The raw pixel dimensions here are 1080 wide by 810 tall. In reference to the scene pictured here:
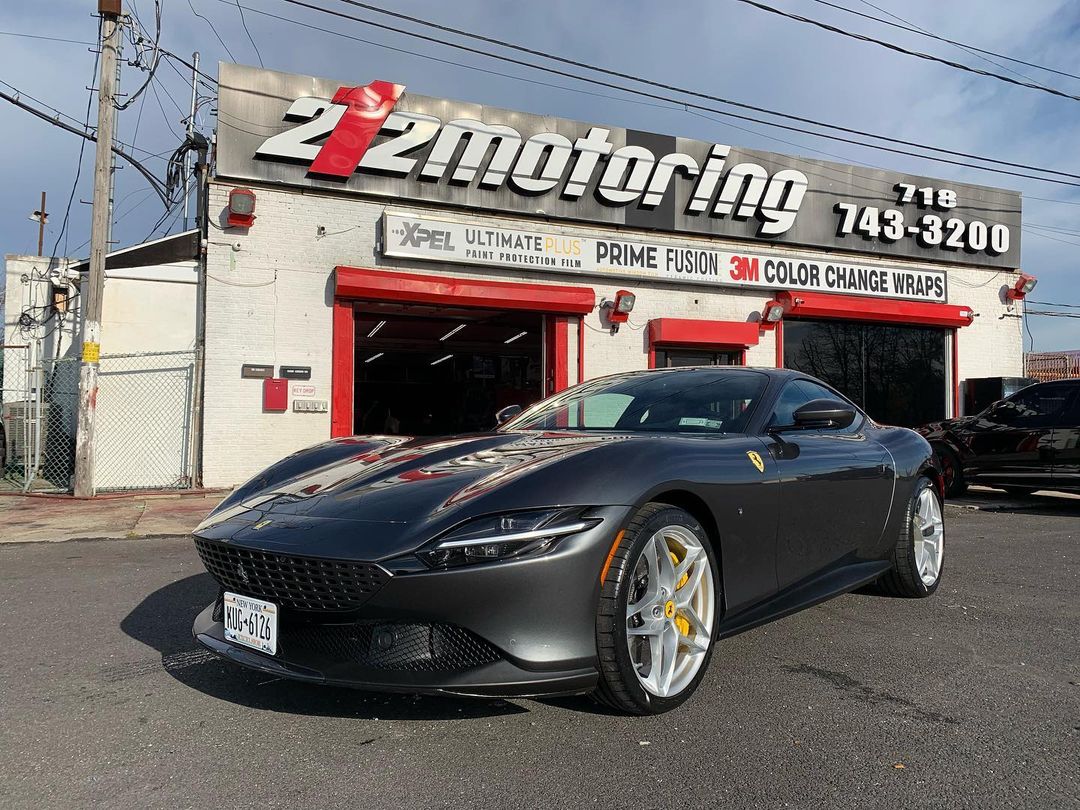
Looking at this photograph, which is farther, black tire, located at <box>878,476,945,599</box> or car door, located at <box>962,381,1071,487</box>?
car door, located at <box>962,381,1071,487</box>

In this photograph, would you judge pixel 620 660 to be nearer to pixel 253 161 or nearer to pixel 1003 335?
pixel 253 161

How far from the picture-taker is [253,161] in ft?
36.7

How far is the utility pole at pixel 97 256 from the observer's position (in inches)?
404

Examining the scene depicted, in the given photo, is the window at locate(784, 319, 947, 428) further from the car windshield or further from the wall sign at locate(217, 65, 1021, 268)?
the car windshield

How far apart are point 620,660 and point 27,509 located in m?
8.92

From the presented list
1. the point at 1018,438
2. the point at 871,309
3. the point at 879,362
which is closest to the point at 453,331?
the point at 871,309

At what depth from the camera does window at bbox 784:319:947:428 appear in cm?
1562

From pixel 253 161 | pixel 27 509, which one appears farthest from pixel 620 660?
pixel 253 161

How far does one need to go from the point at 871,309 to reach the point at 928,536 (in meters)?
11.7

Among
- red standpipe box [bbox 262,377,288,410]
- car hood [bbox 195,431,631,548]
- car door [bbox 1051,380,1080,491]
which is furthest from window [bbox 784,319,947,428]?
car hood [bbox 195,431,631,548]

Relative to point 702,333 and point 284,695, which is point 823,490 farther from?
point 702,333

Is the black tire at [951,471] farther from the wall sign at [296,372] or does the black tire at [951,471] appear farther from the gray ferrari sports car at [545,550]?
the wall sign at [296,372]

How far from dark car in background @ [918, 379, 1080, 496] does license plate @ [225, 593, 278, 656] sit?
9376mm

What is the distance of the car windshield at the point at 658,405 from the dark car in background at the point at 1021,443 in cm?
704
